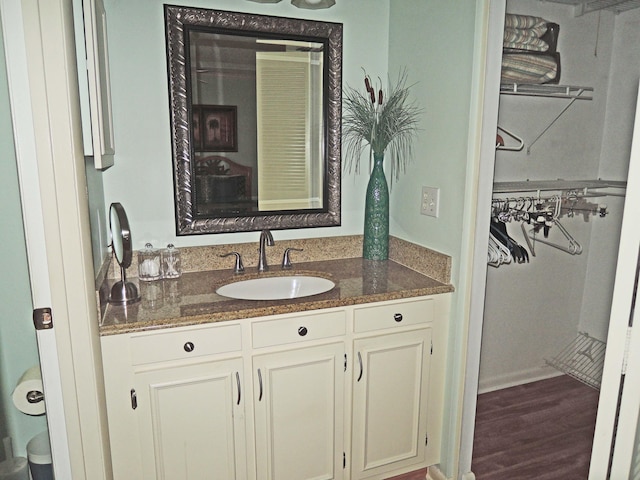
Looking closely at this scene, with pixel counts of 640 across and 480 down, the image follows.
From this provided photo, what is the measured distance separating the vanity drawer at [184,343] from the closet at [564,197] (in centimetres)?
140

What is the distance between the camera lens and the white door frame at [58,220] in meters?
1.27

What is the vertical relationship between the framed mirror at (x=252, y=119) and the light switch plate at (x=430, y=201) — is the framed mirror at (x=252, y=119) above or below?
above

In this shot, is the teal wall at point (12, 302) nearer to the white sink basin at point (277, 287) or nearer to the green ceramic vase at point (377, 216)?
the white sink basin at point (277, 287)

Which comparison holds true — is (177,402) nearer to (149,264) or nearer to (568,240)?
(149,264)

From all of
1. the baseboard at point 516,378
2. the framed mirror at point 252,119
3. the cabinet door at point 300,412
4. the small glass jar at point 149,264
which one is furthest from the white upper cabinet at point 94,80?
the baseboard at point 516,378

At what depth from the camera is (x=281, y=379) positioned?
181cm

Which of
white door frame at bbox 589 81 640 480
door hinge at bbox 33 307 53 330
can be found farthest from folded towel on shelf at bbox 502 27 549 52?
door hinge at bbox 33 307 53 330

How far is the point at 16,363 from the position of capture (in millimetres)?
1476

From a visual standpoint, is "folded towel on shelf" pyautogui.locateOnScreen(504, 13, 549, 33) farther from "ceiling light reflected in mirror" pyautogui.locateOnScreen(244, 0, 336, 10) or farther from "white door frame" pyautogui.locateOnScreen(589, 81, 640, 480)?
"white door frame" pyautogui.locateOnScreen(589, 81, 640, 480)

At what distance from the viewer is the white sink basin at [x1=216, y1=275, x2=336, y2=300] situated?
2068 mm

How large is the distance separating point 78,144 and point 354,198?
1334 mm

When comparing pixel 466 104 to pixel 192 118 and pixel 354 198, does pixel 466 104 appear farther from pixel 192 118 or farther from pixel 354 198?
pixel 192 118

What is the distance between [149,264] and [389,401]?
1.13m

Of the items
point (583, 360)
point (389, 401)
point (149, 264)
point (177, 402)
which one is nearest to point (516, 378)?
point (583, 360)
